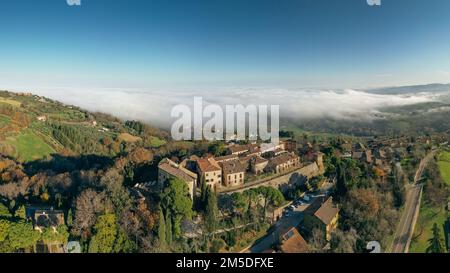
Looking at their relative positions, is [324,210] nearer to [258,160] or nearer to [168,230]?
[258,160]

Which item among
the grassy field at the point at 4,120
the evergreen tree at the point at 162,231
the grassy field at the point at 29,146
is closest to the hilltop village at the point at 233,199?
the evergreen tree at the point at 162,231

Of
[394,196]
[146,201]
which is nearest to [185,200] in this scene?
[146,201]

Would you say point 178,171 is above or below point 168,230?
above

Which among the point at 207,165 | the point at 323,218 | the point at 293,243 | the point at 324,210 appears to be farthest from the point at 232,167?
the point at 293,243

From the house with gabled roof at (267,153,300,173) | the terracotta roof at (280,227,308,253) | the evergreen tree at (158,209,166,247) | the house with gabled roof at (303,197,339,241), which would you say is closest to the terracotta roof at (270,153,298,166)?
the house with gabled roof at (267,153,300,173)

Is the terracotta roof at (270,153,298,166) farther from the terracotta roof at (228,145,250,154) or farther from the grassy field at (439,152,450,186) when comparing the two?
the grassy field at (439,152,450,186)

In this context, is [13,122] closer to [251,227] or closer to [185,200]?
[185,200]

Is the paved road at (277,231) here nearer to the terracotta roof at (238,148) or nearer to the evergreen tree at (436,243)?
the evergreen tree at (436,243)
